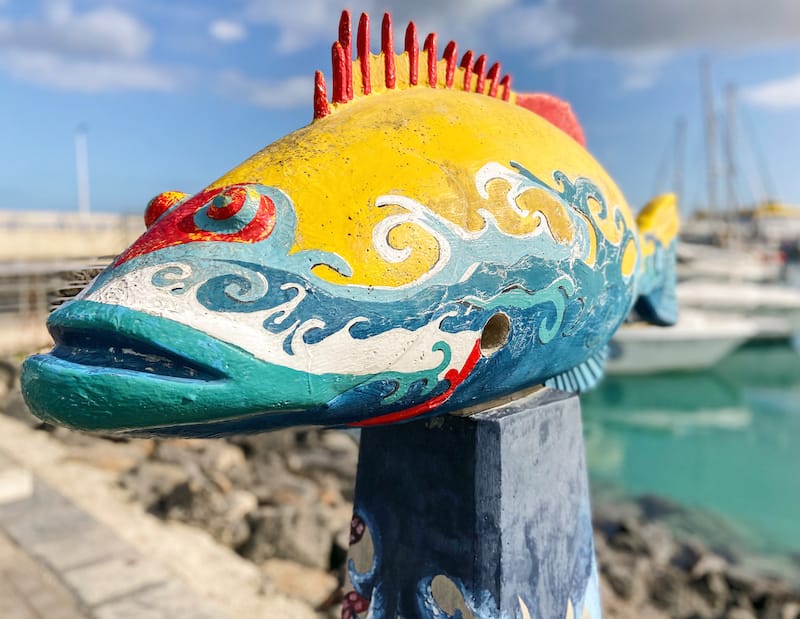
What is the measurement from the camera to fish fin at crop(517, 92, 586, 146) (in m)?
2.48

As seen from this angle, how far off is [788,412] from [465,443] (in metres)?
13.4

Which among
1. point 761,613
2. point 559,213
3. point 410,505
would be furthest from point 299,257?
point 761,613

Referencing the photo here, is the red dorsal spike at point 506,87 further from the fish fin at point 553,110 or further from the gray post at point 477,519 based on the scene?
the gray post at point 477,519

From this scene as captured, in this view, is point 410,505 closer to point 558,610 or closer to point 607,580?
point 558,610

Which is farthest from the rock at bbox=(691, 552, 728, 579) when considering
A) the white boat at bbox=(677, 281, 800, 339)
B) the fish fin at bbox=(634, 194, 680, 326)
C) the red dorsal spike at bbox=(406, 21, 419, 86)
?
the white boat at bbox=(677, 281, 800, 339)

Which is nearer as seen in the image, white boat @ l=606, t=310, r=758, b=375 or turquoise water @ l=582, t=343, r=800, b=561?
turquoise water @ l=582, t=343, r=800, b=561

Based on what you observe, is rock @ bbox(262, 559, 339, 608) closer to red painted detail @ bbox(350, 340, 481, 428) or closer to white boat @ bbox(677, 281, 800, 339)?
Answer: red painted detail @ bbox(350, 340, 481, 428)

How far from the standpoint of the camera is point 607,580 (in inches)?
227

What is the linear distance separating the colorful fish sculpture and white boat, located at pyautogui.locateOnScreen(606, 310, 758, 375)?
1245 cm

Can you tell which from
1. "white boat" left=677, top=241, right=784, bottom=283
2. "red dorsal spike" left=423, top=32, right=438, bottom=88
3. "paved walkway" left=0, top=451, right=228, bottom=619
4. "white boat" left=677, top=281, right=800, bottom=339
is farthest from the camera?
"white boat" left=677, top=241, right=784, bottom=283

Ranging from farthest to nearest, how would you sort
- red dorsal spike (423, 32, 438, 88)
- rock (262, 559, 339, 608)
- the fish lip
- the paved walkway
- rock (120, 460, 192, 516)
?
1. rock (120, 460, 192, 516)
2. rock (262, 559, 339, 608)
3. the paved walkway
4. red dorsal spike (423, 32, 438, 88)
5. the fish lip

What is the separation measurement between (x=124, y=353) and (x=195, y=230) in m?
0.31

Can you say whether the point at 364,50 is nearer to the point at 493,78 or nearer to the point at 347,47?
the point at 347,47

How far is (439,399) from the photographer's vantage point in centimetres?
174
